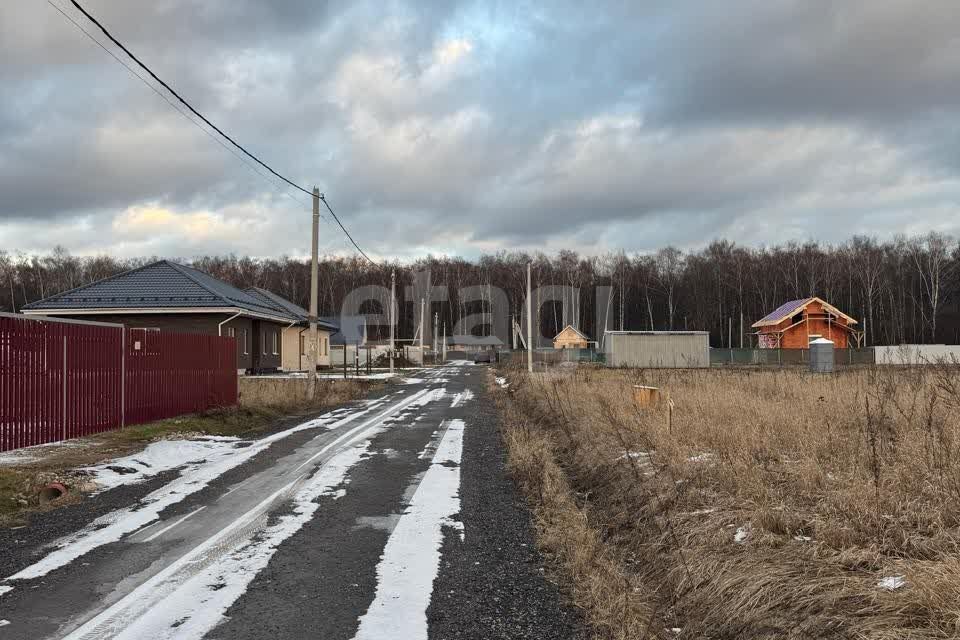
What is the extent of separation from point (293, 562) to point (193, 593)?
0.80 meters

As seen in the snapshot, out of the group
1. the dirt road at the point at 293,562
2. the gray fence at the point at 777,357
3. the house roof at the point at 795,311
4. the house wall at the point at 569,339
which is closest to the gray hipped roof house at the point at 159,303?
the dirt road at the point at 293,562

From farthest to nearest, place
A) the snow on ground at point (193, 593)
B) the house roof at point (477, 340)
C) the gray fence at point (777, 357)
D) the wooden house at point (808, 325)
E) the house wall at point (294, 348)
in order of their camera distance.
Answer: the house roof at point (477, 340) → the wooden house at point (808, 325) → the gray fence at point (777, 357) → the house wall at point (294, 348) → the snow on ground at point (193, 593)

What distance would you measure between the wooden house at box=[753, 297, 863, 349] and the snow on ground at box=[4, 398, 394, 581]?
5017cm

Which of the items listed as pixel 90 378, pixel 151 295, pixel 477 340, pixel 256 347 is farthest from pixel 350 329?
pixel 90 378

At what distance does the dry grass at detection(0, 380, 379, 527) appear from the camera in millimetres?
6672

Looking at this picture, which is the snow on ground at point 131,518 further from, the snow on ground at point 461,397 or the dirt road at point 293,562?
the snow on ground at point 461,397

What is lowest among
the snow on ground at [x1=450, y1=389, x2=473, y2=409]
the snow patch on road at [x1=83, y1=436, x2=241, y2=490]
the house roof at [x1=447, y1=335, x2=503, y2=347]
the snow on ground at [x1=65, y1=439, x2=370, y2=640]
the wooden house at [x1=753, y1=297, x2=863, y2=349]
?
the snow on ground at [x1=450, y1=389, x2=473, y2=409]

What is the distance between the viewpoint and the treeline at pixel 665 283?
2729 inches

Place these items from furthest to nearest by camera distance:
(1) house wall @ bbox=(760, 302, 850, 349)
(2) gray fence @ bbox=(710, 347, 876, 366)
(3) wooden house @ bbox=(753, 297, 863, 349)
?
1. (1) house wall @ bbox=(760, 302, 850, 349)
2. (3) wooden house @ bbox=(753, 297, 863, 349)
3. (2) gray fence @ bbox=(710, 347, 876, 366)

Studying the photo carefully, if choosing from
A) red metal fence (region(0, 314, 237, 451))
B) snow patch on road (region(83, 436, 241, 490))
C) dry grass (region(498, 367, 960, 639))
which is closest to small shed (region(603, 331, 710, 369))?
red metal fence (region(0, 314, 237, 451))

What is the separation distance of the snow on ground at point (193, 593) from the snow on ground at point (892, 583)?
3.62 meters

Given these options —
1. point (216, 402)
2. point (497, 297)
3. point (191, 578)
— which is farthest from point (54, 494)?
point (497, 297)

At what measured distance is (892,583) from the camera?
3398 millimetres

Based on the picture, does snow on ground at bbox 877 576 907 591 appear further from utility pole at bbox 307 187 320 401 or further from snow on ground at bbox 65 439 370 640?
utility pole at bbox 307 187 320 401
